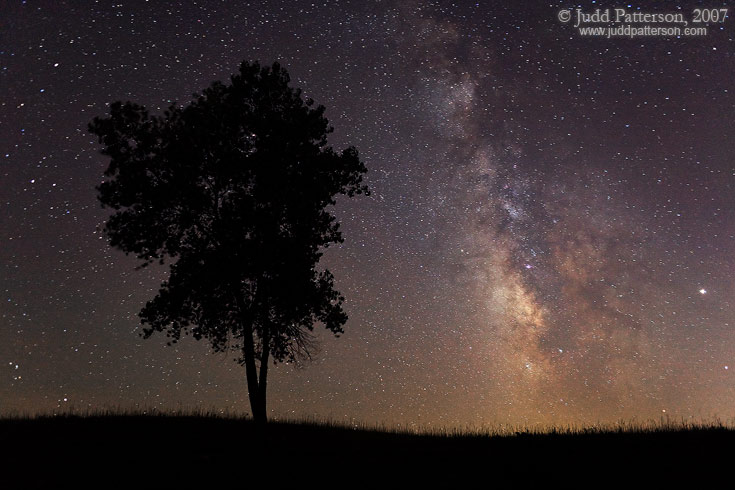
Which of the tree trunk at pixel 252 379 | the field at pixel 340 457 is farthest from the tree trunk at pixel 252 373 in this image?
the field at pixel 340 457

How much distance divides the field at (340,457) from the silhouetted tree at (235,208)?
15.8ft

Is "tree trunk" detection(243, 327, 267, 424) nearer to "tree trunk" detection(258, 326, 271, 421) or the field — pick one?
"tree trunk" detection(258, 326, 271, 421)

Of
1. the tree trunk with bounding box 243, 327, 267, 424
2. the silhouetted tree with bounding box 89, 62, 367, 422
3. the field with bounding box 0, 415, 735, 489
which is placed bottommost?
the field with bounding box 0, 415, 735, 489

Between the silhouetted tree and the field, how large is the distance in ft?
15.8

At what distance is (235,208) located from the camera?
20500 millimetres

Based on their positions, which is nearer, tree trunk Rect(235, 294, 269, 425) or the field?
the field

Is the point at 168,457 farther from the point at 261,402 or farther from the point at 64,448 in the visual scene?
the point at 261,402

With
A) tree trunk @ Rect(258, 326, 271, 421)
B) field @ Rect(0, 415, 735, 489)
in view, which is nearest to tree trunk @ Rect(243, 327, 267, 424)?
tree trunk @ Rect(258, 326, 271, 421)

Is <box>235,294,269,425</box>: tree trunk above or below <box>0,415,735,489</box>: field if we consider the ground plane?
above

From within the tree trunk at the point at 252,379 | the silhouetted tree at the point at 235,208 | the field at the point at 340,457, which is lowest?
the field at the point at 340,457

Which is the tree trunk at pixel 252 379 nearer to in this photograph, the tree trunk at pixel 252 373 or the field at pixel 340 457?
the tree trunk at pixel 252 373

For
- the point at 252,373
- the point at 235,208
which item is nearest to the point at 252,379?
the point at 252,373

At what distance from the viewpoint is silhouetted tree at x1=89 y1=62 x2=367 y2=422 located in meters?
20.1

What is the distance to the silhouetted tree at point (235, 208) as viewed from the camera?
20.1 metres
